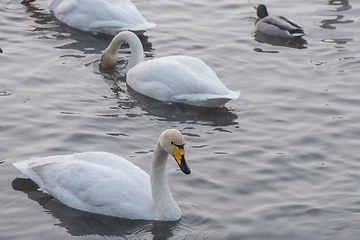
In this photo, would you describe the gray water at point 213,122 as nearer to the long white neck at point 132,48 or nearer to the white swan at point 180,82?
the white swan at point 180,82

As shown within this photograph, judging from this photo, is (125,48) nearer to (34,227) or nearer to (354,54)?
(354,54)

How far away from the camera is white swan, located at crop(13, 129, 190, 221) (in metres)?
6.09

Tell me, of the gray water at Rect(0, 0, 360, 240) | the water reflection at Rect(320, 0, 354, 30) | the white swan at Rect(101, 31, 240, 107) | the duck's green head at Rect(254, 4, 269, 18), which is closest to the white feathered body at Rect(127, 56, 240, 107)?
the white swan at Rect(101, 31, 240, 107)

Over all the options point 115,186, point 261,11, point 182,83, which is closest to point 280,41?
point 261,11

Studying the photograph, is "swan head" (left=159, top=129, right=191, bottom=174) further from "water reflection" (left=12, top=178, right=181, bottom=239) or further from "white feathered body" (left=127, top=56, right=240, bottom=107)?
"white feathered body" (left=127, top=56, right=240, bottom=107)

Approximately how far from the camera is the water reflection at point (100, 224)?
19.5 feet

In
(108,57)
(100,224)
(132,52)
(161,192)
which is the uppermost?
(132,52)

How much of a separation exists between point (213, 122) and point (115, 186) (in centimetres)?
317

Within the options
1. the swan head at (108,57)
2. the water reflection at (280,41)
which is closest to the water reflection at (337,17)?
the water reflection at (280,41)

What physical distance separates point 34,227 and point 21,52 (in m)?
6.21

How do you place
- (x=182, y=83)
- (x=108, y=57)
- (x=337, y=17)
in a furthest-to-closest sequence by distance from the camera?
(x=337, y=17)
(x=108, y=57)
(x=182, y=83)

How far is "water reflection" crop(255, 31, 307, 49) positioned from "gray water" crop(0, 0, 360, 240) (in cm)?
6

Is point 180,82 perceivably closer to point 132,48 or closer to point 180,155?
point 132,48

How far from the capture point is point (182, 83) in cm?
921
